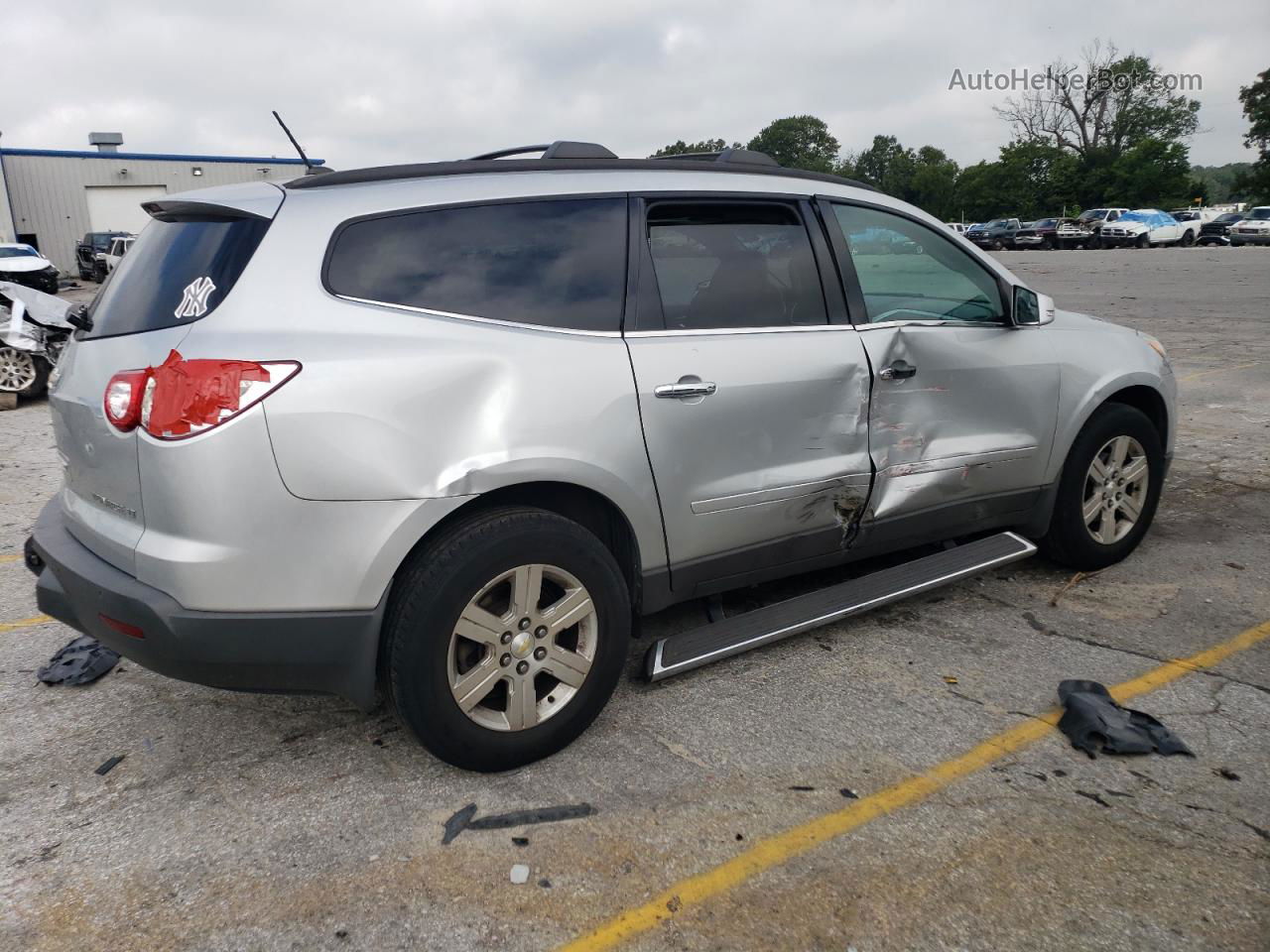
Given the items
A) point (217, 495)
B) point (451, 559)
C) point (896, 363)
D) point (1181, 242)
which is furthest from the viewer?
point (1181, 242)

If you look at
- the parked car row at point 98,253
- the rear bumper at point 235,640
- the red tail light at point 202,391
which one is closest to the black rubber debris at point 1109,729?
the rear bumper at point 235,640

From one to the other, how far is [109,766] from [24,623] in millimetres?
1587

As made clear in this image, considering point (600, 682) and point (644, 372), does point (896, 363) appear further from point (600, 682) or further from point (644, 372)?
point (600, 682)

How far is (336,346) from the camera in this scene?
2.62 meters

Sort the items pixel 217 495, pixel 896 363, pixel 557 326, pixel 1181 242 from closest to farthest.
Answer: pixel 217 495 < pixel 557 326 < pixel 896 363 < pixel 1181 242

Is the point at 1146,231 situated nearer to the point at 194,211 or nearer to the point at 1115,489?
the point at 1115,489

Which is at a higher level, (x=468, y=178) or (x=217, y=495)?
(x=468, y=178)

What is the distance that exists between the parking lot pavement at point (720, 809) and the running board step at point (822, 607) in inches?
7.2

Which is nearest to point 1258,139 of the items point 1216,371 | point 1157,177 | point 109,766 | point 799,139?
point 1157,177

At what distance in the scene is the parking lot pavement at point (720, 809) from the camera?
91.4 inches

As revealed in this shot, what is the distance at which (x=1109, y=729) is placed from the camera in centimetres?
309

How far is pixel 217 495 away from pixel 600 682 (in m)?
1.27

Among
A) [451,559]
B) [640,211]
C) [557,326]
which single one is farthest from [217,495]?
[640,211]

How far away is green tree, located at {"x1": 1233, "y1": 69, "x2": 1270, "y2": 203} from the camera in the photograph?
210 feet
